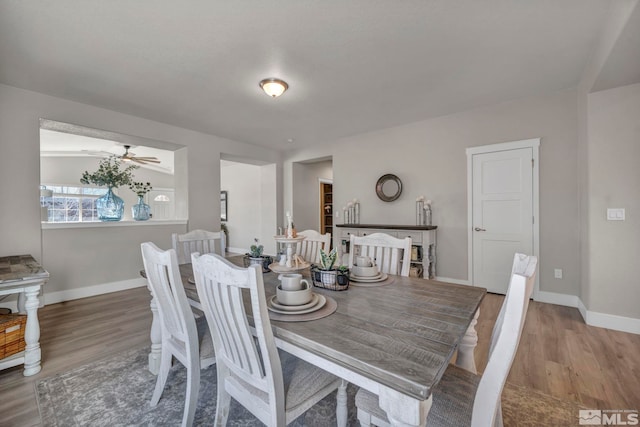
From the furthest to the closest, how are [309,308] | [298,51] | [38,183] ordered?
[38,183], [298,51], [309,308]

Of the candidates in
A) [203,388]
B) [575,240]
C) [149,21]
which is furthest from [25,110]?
[575,240]

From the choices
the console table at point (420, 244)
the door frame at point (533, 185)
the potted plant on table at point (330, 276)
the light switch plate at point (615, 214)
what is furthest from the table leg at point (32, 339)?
the light switch plate at point (615, 214)

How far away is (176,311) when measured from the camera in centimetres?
140

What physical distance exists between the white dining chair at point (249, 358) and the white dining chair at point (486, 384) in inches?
10.0

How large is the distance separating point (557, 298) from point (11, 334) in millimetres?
5191

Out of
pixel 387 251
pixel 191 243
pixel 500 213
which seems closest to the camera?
pixel 387 251

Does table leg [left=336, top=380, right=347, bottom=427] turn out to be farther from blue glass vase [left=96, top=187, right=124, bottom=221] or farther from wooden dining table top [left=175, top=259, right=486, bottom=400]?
blue glass vase [left=96, top=187, right=124, bottom=221]

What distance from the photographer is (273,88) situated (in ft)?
9.39

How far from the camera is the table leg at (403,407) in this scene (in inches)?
30.0

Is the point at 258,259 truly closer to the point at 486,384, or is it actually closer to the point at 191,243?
the point at 191,243

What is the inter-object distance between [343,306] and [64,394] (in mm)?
1910

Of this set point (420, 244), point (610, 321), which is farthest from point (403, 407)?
point (420, 244)

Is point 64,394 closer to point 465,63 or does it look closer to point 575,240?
point 465,63

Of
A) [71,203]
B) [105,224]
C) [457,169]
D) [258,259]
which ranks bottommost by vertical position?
[258,259]
